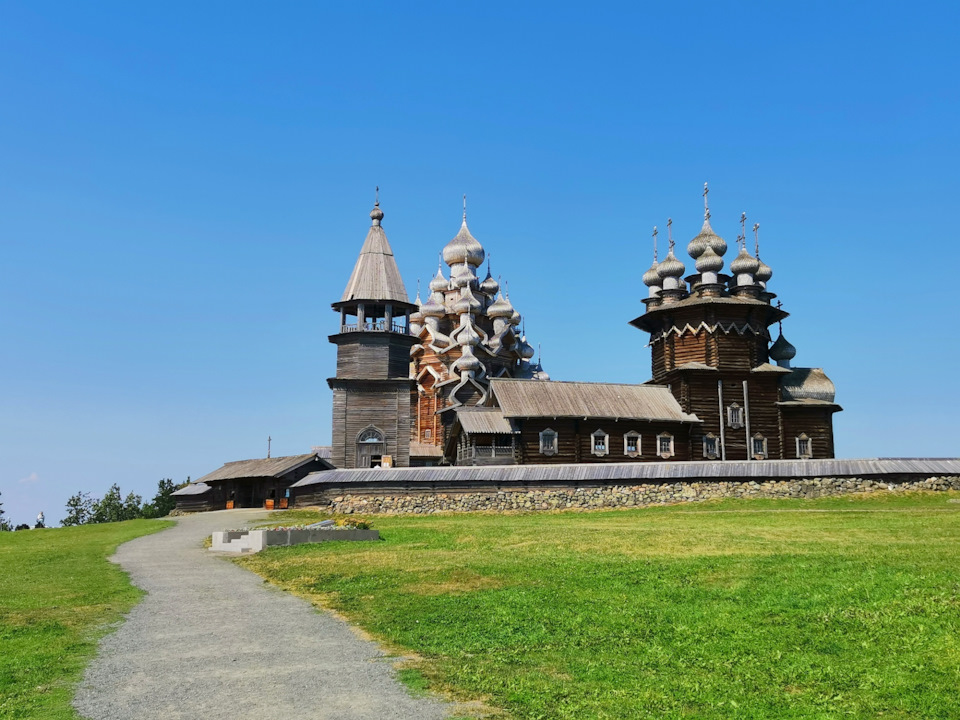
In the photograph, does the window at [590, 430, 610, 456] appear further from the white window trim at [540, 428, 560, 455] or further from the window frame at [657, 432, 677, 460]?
the window frame at [657, 432, 677, 460]

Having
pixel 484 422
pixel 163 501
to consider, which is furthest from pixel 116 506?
pixel 484 422

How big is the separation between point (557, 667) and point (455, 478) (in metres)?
24.5

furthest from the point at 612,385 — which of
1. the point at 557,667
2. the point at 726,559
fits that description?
the point at 557,667

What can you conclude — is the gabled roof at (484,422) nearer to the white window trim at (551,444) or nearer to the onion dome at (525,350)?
the white window trim at (551,444)

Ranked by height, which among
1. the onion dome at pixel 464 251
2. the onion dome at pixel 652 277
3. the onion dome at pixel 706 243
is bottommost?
the onion dome at pixel 652 277

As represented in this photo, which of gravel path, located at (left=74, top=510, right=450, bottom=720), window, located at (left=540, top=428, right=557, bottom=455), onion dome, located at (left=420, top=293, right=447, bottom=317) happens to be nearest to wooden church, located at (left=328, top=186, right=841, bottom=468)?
window, located at (left=540, top=428, right=557, bottom=455)

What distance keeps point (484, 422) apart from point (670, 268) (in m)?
14.7

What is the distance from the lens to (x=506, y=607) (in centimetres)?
1155

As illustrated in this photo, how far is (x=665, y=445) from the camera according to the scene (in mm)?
40969

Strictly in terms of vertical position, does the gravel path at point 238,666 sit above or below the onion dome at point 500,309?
below

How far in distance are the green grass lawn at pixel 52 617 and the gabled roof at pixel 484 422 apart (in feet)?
57.6

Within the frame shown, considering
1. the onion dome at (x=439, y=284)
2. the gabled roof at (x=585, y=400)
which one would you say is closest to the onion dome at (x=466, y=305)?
the onion dome at (x=439, y=284)

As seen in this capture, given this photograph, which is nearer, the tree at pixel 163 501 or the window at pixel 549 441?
the window at pixel 549 441

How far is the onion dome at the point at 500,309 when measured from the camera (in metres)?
60.0
